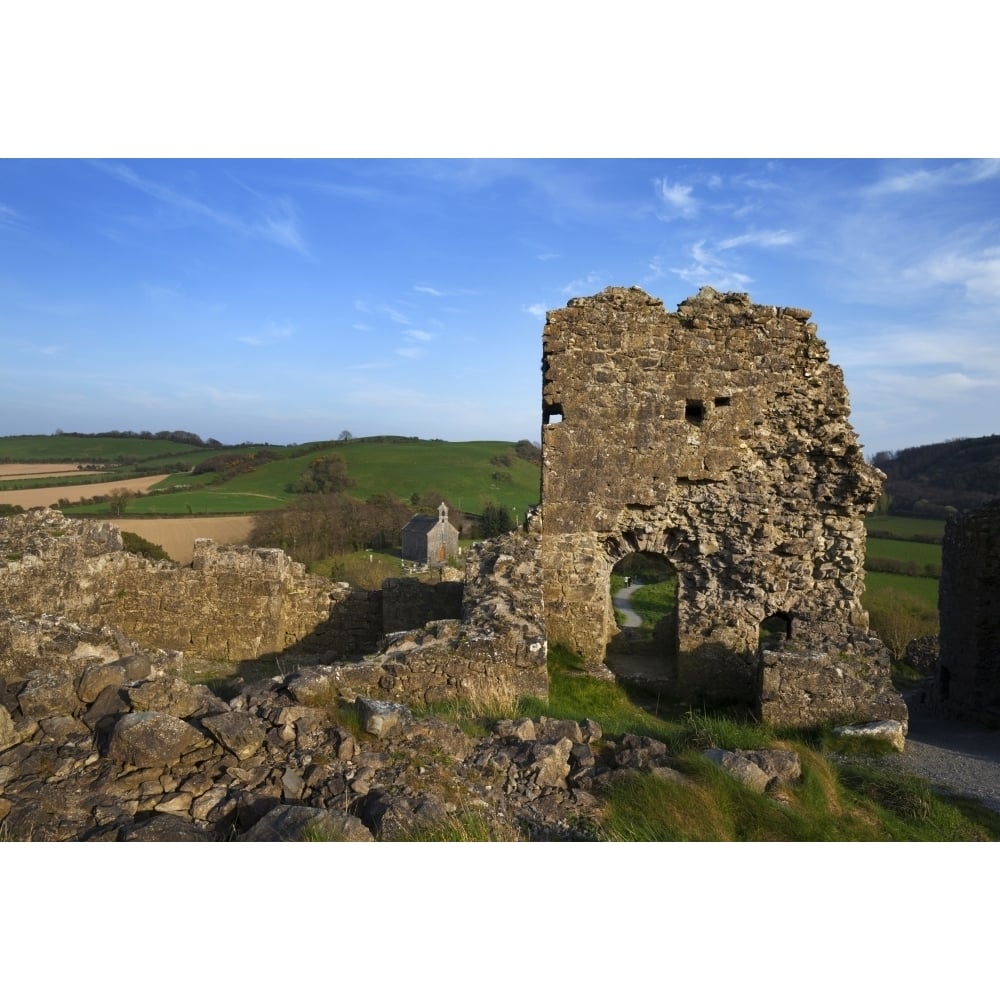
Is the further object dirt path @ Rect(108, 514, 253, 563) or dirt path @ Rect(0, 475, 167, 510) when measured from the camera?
dirt path @ Rect(0, 475, 167, 510)

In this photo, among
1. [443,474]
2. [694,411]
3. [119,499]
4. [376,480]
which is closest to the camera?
[694,411]

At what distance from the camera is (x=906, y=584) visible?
27484 millimetres

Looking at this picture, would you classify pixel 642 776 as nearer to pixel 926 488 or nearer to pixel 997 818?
pixel 997 818

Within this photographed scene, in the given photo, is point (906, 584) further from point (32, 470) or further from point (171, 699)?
point (32, 470)

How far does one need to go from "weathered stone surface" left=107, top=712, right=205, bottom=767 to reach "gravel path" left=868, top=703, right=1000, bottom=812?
5718mm

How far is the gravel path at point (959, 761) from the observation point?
5293 mm

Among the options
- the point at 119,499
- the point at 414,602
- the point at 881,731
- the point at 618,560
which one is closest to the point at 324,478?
the point at 119,499

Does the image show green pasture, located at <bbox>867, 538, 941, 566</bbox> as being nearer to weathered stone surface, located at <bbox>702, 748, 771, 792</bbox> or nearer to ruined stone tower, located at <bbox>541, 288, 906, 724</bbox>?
Answer: ruined stone tower, located at <bbox>541, 288, 906, 724</bbox>

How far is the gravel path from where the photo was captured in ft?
17.4

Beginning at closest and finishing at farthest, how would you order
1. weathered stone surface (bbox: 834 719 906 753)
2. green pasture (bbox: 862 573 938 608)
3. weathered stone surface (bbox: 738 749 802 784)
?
weathered stone surface (bbox: 738 749 802 784) → weathered stone surface (bbox: 834 719 906 753) → green pasture (bbox: 862 573 938 608)

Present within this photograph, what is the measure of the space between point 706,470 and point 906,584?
77.4 ft

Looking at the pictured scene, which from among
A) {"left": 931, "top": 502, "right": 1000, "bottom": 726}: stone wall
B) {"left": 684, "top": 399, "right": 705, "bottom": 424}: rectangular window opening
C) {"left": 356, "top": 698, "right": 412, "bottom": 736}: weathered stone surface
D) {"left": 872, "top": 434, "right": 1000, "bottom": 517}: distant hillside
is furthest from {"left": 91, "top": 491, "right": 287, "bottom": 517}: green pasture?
{"left": 872, "top": 434, "right": 1000, "bottom": 517}: distant hillside

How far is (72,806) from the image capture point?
333cm

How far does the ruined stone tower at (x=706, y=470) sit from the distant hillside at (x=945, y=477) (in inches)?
1169
